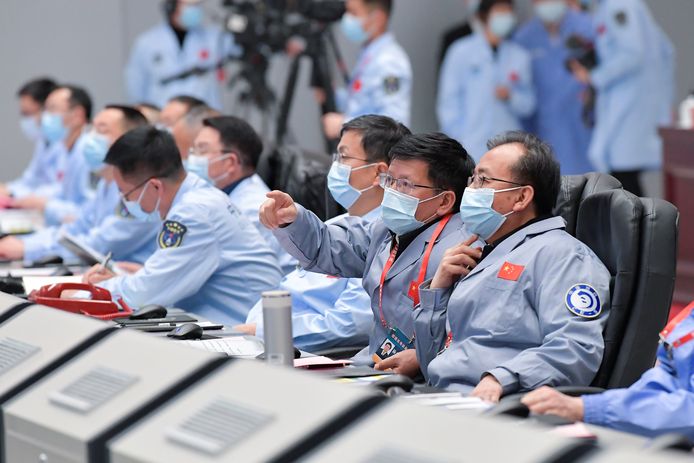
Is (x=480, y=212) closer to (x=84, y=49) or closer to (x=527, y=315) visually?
(x=527, y=315)

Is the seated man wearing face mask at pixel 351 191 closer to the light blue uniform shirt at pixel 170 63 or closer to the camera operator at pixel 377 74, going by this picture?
the camera operator at pixel 377 74

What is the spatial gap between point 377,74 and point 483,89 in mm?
2240

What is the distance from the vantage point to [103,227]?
14.5ft

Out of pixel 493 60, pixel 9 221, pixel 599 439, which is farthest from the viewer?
pixel 493 60

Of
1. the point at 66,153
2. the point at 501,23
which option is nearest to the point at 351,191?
the point at 66,153

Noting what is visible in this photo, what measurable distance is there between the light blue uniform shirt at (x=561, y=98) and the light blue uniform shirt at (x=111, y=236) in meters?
3.83

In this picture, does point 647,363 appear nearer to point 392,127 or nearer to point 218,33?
point 392,127

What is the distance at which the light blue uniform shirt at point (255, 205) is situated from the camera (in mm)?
3949

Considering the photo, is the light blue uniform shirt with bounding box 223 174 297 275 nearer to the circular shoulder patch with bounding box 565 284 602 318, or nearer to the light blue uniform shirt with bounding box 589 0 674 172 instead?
the circular shoulder patch with bounding box 565 284 602 318

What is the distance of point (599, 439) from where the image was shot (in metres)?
1.74

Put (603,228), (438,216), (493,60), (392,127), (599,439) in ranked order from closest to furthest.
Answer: (599,439)
(603,228)
(438,216)
(392,127)
(493,60)

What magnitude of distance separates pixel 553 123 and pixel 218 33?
2.49 m

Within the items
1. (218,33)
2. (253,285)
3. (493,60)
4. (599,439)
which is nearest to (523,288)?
(599,439)

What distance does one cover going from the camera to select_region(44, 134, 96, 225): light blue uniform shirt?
5.76 meters
